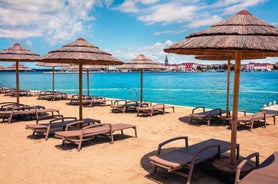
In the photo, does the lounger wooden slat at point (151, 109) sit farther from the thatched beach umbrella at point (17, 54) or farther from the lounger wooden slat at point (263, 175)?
the lounger wooden slat at point (263, 175)

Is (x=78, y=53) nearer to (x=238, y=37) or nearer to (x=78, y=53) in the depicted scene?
(x=78, y=53)

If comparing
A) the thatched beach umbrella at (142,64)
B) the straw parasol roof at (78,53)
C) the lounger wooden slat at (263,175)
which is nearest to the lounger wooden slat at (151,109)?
the thatched beach umbrella at (142,64)

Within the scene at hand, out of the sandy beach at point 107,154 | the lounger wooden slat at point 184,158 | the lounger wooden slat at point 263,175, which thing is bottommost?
the sandy beach at point 107,154

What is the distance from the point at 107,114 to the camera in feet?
38.9

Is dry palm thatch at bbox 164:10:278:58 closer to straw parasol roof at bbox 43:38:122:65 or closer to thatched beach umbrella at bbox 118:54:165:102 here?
straw parasol roof at bbox 43:38:122:65

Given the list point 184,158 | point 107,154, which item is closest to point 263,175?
point 184,158

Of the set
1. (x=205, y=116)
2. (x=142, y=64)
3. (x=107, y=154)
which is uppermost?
(x=142, y=64)

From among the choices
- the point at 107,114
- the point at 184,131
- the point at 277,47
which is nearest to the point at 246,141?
the point at 184,131

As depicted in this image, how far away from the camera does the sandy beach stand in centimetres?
475

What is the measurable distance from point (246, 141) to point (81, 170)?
4633 mm

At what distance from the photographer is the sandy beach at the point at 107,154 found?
15.6 ft

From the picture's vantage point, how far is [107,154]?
6113mm

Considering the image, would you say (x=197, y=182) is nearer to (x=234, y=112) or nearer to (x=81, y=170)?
(x=234, y=112)

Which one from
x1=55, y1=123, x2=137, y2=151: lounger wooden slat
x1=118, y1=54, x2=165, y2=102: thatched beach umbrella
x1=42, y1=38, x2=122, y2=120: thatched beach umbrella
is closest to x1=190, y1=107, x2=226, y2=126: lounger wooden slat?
x1=55, y1=123, x2=137, y2=151: lounger wooden slat
